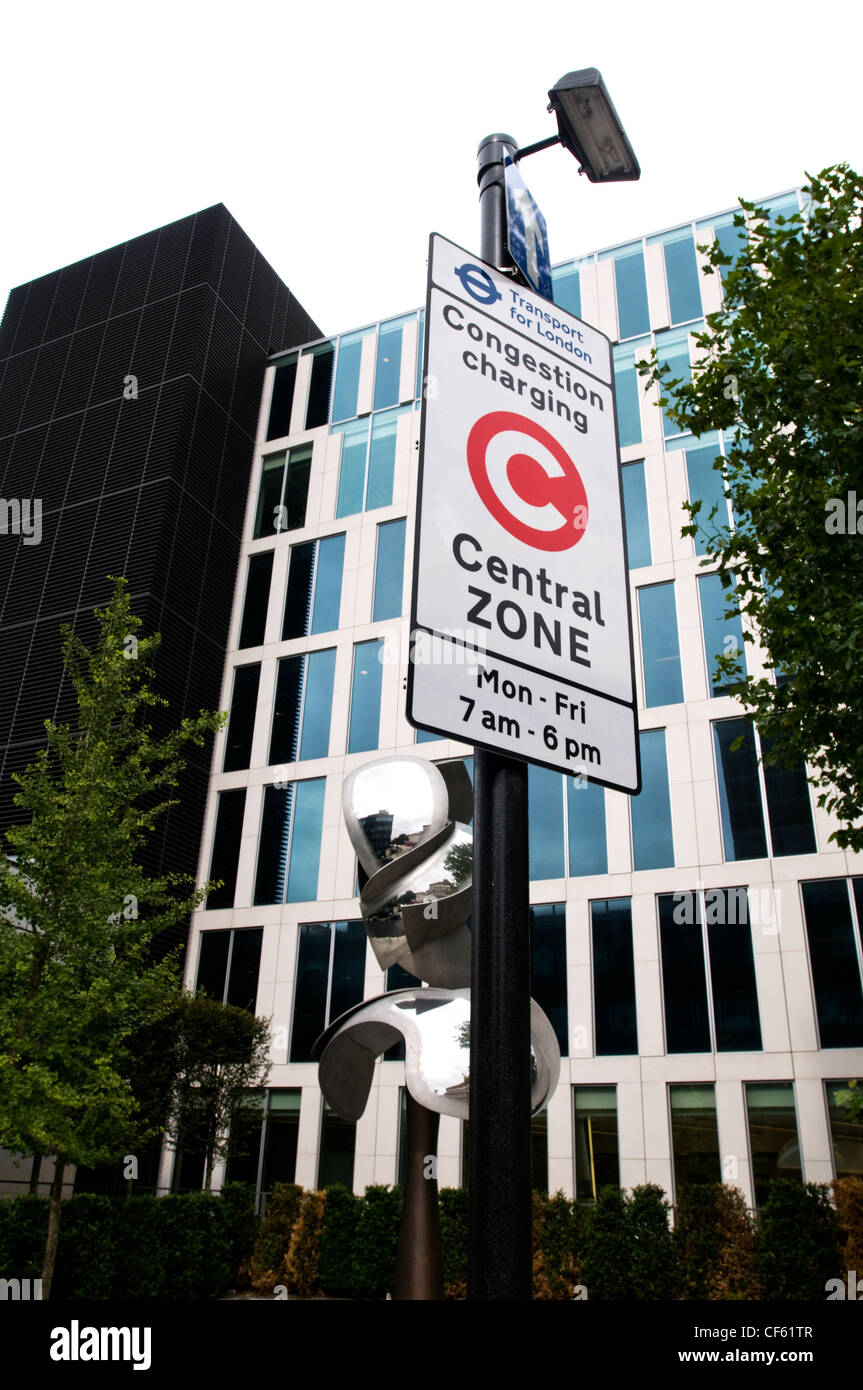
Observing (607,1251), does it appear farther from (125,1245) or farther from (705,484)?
(705,484)

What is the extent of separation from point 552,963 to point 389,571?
12.3 m

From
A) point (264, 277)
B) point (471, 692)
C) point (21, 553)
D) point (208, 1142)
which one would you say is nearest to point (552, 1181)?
point (208, 1142)

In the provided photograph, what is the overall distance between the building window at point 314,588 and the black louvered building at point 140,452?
2.32 metres

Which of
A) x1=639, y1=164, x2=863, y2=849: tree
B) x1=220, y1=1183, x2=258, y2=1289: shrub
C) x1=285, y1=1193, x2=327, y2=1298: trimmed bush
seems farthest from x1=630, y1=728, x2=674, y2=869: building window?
x1=220, y1=1183, x2=258, y2=1289: shrub

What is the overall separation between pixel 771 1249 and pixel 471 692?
57.7 ft

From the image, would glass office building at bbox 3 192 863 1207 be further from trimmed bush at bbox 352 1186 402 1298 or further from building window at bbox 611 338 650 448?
trimmed bush at bbox 352 1186 402 1298

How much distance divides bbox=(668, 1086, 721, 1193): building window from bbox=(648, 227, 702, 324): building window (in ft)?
67.1

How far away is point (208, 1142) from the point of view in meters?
19.1

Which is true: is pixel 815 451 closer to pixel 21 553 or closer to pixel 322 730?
pixel 322 730

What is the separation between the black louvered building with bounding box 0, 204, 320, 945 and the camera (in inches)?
1133

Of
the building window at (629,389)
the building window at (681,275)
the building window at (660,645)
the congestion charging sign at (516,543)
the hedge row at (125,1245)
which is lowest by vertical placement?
the hedge row at (125,1245)

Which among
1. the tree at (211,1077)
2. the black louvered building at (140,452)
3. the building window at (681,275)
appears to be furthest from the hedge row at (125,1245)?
the building window at (681,275)

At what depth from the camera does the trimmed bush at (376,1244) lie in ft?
61.1

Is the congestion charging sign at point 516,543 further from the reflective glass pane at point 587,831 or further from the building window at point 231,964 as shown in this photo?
the building window at point 231,964
